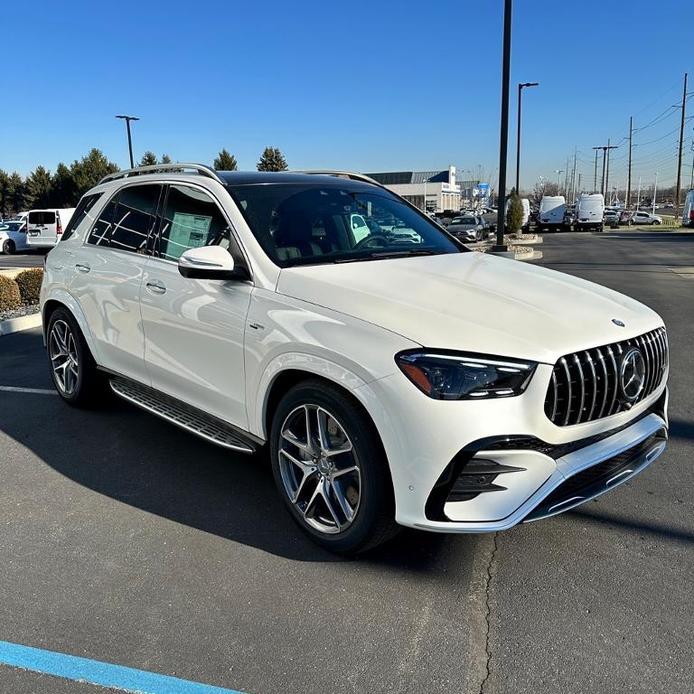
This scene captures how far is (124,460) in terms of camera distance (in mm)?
4379

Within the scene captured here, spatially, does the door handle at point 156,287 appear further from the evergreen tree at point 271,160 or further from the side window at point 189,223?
the evergreen tree at point 271,160

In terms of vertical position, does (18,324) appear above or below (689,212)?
below

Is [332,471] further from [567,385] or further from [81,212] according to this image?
[81,212]

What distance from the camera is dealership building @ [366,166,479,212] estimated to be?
89750 millimetres

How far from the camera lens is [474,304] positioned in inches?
116

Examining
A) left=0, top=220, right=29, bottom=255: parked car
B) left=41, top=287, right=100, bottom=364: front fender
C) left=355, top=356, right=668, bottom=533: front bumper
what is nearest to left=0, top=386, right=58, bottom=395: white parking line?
left=41, top=287, right=100, bottom=364: front fender

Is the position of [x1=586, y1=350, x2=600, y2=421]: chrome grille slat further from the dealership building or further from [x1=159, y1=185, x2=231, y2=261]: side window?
the dealership building

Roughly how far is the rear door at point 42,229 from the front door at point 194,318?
28.0m

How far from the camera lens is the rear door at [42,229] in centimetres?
2914

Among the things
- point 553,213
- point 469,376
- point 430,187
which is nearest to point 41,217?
point 469,376

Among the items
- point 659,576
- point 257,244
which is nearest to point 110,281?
point 257,244

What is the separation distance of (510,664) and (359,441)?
1.03 metres

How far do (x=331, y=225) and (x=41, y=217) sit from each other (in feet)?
96.6

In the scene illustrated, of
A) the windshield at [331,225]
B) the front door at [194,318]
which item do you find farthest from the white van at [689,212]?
the front door at [194,318]
